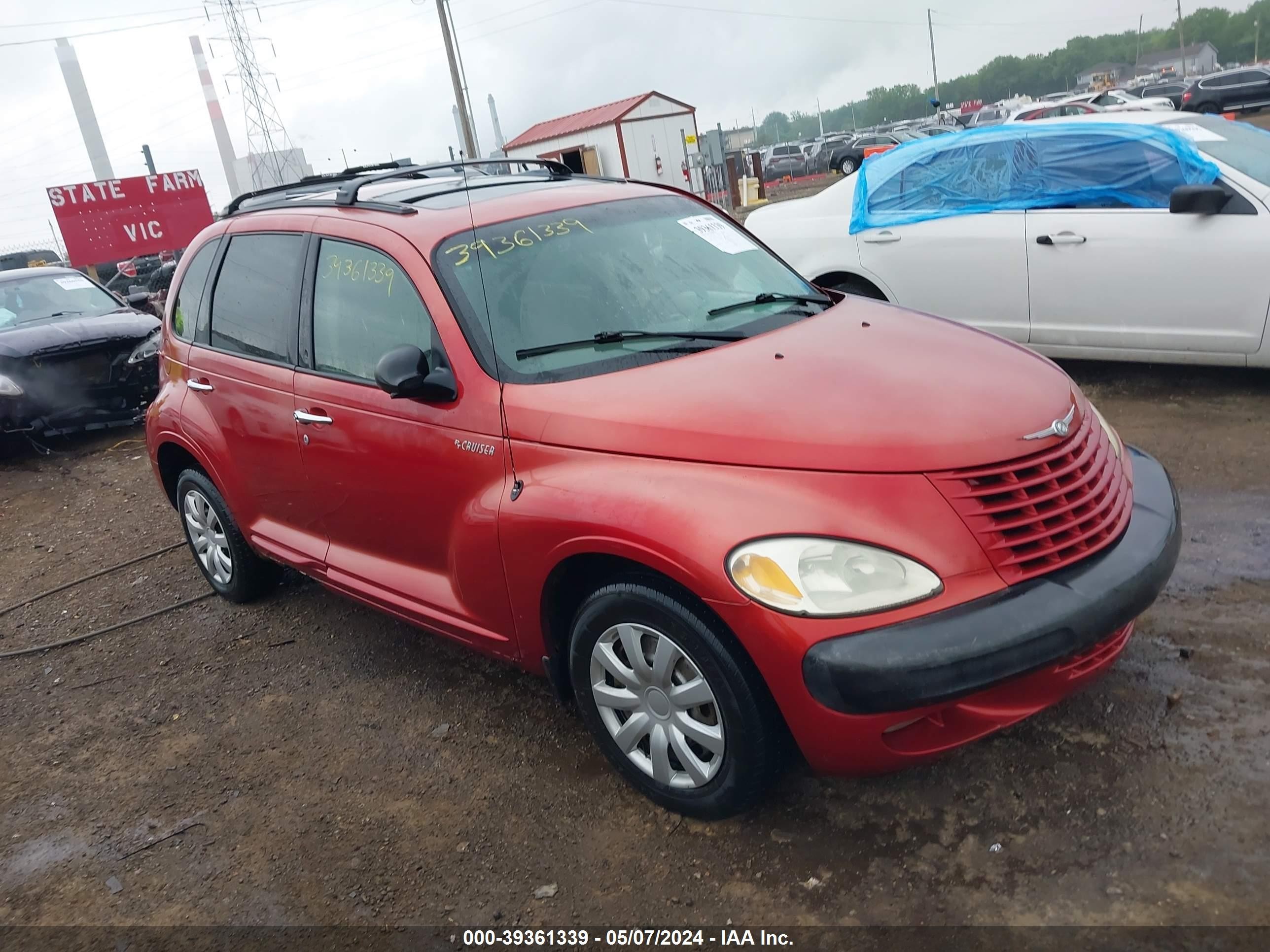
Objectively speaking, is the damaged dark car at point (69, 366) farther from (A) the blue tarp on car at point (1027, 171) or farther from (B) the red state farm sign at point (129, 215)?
(B) the red state farm sign at point (129, 215)

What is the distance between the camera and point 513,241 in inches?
131

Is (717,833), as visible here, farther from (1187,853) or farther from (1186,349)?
(1186,349)

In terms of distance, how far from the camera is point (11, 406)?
821 centimetres

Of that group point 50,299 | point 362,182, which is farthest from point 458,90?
point 362,182

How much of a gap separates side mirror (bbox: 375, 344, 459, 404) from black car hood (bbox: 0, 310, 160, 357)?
6835 millimetres

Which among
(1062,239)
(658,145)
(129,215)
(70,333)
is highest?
(129,215)

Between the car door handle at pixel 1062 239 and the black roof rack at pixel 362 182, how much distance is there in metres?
2.99

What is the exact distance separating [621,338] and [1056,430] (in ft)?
4.28

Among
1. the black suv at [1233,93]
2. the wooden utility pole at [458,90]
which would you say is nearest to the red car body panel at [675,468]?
the wooden utility pole at [458,90]

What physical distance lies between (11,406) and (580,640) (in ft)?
24.6

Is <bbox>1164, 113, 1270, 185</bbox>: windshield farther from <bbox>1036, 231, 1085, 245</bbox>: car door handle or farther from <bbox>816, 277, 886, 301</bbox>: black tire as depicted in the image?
<bbox>816, 277, 886, 301</bbox>: black tire

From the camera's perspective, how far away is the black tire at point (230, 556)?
4562mm

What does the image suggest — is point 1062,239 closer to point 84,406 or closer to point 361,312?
point 361,312

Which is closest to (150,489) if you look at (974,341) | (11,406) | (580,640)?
(11,406)
